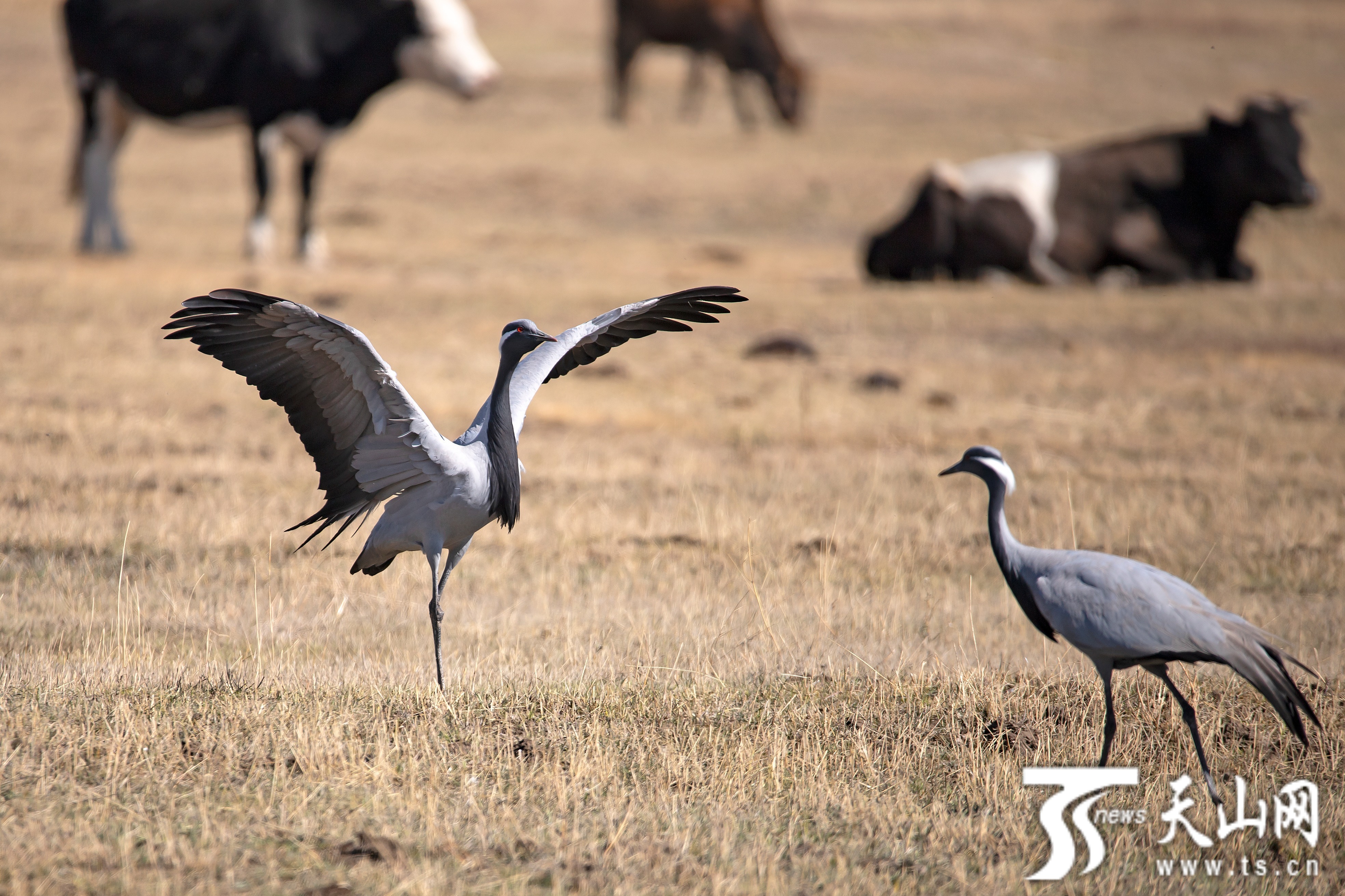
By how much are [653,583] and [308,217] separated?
469 inches

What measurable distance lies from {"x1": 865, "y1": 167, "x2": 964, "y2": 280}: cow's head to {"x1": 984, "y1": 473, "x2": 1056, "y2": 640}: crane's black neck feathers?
1380cm

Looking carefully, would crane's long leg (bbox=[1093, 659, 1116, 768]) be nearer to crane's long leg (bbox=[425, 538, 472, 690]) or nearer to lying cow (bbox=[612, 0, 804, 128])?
crane's long leg (bbox=[425, 538, 472, 690])

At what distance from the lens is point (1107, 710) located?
5.50 meters

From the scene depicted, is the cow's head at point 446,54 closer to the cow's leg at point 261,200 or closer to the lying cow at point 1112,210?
the cow's leg at point 261,200

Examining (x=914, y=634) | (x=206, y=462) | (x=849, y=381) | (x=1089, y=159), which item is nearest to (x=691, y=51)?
(x=1089, y=159)

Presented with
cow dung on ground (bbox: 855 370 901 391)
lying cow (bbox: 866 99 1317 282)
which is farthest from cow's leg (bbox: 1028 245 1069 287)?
cow dung on ground (bbox: 855 370 901 391)

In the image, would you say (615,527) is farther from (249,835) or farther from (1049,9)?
(1049,9)

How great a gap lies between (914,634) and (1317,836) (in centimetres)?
263

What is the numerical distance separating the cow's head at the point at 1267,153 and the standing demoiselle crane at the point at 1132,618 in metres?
14.7

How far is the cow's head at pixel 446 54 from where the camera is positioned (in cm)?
1827

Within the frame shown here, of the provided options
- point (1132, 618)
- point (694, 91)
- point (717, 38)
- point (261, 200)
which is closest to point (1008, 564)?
point (1132, 618)

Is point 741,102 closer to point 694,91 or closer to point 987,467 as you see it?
point 694,91

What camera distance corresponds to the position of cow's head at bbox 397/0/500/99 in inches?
719

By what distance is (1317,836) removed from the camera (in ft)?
17.2
